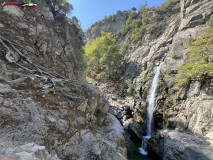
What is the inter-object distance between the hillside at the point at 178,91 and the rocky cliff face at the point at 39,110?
526 cm

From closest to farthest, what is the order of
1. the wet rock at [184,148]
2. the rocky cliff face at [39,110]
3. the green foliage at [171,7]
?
the rocky cliff face at [39,110] → the wet rock at [184,148] → the green foliage at [171,7]

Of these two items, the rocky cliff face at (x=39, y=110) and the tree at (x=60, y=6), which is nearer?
the rocky cliff face at (x=39, y=110)

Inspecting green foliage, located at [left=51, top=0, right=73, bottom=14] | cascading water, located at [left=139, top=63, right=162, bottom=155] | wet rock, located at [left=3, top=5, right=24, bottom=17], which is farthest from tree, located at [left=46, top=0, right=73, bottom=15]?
cascading water, located at [left=139, top=63, right=162, bottom=155]

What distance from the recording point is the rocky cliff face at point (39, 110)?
134 inches

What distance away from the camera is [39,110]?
466 centimetres

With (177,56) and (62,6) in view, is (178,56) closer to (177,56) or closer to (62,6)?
(177,56)

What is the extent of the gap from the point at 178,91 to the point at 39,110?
1444 cm

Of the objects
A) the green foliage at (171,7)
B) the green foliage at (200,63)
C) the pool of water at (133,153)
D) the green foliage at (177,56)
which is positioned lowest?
the pool of water at (133,153)

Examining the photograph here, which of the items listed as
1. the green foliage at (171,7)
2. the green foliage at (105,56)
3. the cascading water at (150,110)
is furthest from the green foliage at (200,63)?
the green foliage at (171,7)

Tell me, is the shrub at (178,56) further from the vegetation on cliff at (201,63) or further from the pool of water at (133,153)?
the pool of water at (133,153)

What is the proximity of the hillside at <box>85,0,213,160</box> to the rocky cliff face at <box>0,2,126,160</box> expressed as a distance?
207 inches

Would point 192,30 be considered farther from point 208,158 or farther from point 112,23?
point 112,23

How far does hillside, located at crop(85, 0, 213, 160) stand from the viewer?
7999mm

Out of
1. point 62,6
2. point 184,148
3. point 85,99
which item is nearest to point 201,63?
point 184,148
